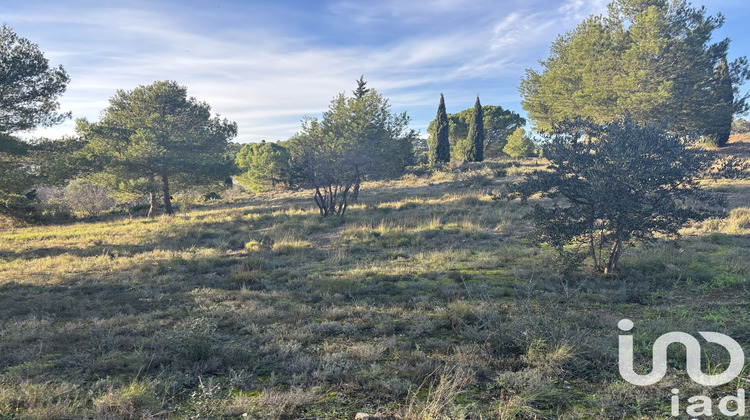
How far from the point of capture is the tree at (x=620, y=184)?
6117mm

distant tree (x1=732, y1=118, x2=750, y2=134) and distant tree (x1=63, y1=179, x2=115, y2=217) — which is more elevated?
distant tree (x1=732, y1=118, x2=750, y2=134)

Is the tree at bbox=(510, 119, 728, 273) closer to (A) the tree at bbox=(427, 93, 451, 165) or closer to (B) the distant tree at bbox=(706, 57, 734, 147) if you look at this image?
(B) the distant tree at bbox=(706, 57, 734, 147)

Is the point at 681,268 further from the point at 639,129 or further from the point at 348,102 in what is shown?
the point at 348,102

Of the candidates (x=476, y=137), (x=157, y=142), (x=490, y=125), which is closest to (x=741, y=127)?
(x=490, y=125)

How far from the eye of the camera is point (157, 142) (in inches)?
833

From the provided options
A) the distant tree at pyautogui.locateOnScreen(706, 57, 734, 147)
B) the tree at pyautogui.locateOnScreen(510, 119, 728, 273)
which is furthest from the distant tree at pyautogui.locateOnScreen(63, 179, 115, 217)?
the distant tree at pyautogui.locateOnScreen(706, 57, 734, 147)

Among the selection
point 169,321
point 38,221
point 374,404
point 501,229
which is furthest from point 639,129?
point 38,221

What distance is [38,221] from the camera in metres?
14.7

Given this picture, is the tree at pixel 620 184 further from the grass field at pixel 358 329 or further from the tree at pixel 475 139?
the tree at pixel 475 139

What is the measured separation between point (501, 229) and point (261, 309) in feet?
31.1

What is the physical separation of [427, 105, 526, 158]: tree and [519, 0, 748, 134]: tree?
90.6ft

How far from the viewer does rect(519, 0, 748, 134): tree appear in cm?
2047

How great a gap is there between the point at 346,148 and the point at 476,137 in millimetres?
29985

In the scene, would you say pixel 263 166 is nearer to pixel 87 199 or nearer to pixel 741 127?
pixel 87 199
